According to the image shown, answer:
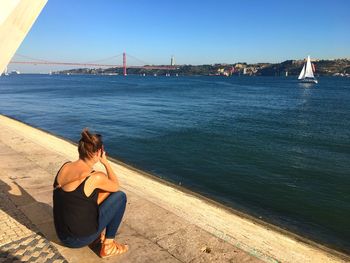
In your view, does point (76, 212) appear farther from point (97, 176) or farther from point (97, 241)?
point (97, 241)

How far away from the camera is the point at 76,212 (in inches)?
143

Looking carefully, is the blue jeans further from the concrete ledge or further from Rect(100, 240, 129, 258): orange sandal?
the concrete ledge

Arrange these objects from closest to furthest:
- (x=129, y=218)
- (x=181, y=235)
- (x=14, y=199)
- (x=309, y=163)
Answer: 1. (x=181, y=235)
2. (x=129, y=218)
3. (x=14, y=199)
4. (x=309, y=163)

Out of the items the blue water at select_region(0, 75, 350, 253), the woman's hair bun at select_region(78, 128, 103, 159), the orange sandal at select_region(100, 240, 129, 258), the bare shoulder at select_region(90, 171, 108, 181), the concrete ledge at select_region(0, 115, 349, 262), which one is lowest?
the blue water at select_region(0, 75, 350, 253)

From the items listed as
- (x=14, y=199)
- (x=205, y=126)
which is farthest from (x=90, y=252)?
(x=205, y=126)

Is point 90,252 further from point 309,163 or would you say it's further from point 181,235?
point 309,163

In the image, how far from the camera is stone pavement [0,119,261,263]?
4148 mm

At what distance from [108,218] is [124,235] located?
92 cm

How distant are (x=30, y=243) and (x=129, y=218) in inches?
57.1

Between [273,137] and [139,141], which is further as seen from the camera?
[273,137]

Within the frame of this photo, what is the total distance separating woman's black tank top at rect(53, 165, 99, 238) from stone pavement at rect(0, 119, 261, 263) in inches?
18.0

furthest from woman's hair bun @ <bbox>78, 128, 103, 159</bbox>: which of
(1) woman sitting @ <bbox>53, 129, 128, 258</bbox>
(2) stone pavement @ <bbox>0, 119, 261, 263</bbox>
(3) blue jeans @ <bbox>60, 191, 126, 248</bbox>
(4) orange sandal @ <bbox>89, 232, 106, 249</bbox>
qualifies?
(2) stone pavement @ <bbox>0, 119, 261, 263</bbox>

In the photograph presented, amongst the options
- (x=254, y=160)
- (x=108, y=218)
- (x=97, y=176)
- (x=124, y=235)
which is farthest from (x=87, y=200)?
(x=254, y=160)

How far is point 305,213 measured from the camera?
33.1ft
